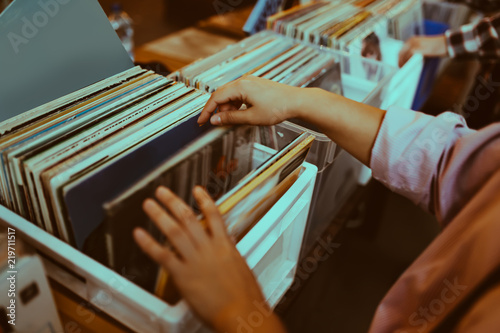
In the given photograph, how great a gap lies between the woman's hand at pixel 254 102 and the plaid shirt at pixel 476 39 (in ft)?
3.17

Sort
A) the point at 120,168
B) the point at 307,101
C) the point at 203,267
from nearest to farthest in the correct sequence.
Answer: the point at 203,267 → the point at 120,168 → the point at 307,101

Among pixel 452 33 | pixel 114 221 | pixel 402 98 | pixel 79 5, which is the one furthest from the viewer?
pixel 452 33

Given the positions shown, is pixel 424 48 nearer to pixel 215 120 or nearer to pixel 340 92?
pixel 340 92

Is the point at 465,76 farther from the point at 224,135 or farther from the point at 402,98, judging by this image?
the point at 224,135

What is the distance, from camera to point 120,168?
604 mm

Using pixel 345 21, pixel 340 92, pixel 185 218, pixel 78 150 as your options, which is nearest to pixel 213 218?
pixel 185 218

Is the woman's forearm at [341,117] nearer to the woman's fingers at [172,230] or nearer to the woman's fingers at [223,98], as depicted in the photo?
the woman's fingers at [223,98]

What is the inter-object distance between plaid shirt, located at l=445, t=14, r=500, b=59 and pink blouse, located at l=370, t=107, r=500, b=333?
2.70 ft

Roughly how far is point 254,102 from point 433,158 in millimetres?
380

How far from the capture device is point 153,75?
0.81 metres

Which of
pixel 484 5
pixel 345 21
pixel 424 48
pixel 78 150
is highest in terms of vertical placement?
pixel 78 150

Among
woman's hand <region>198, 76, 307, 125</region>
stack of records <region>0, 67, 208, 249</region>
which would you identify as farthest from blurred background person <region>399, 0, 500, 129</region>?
stack of records <region>0, 67, 208, 249</region>

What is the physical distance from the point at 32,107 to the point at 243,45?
0.58 m

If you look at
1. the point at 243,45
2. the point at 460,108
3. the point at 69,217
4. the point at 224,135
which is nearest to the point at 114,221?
the point at 69,217
